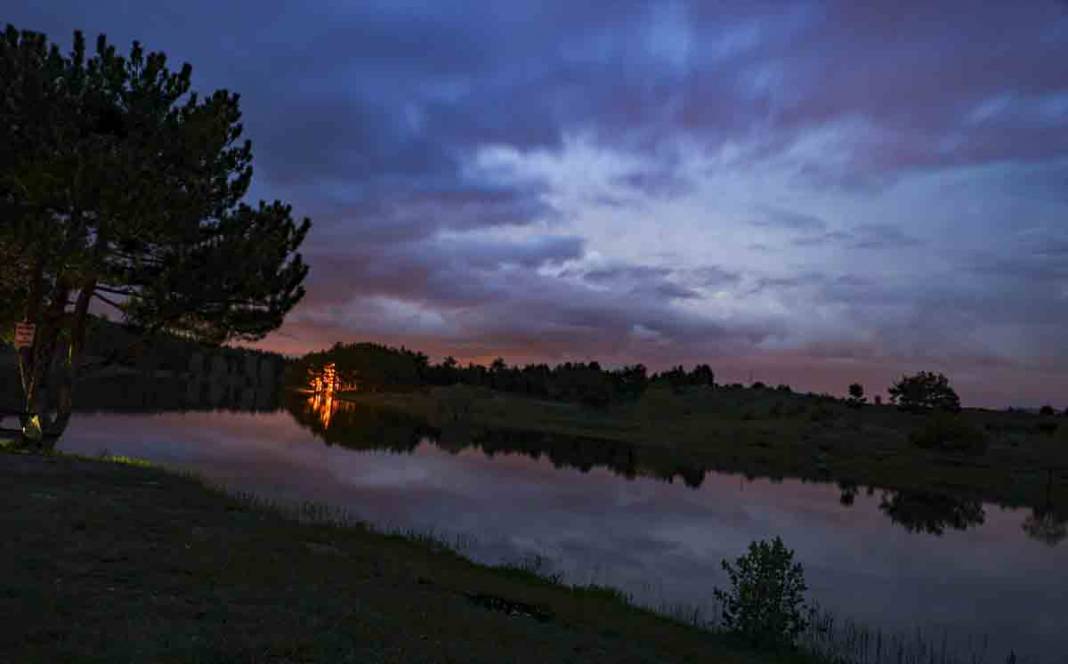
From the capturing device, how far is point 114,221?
23.7 m

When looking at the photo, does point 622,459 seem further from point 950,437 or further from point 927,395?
point 927,395

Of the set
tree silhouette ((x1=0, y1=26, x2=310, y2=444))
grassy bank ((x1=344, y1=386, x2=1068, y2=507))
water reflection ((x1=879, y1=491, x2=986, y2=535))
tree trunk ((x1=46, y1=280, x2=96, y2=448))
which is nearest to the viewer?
tree silhouette ((x1=0, y1=26, x2=310, y2=444))

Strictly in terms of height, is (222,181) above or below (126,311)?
above

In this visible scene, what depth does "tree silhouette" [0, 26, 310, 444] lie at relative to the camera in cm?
2281

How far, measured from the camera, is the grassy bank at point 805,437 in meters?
68.8

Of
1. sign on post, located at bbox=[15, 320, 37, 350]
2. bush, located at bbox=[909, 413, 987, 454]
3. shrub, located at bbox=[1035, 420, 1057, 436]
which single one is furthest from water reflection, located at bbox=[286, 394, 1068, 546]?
shrub, located at bbox=[1035, 420, 1057, 436]

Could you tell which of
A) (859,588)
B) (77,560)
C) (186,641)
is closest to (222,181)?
(77,560)

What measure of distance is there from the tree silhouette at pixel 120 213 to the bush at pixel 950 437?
2979 inches

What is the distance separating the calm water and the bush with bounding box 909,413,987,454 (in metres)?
25.0

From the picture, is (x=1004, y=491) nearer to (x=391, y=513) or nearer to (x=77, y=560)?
(x=391, y=513)

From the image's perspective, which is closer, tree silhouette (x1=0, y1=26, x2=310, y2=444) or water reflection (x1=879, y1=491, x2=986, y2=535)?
tree silhouette (x1=0, y1=26, x2=310, y2=444)

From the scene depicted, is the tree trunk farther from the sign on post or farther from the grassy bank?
the grassy bank

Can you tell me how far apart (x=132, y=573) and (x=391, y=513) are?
21835mm

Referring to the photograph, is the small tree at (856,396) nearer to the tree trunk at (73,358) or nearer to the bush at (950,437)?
the bush at (950,437)
